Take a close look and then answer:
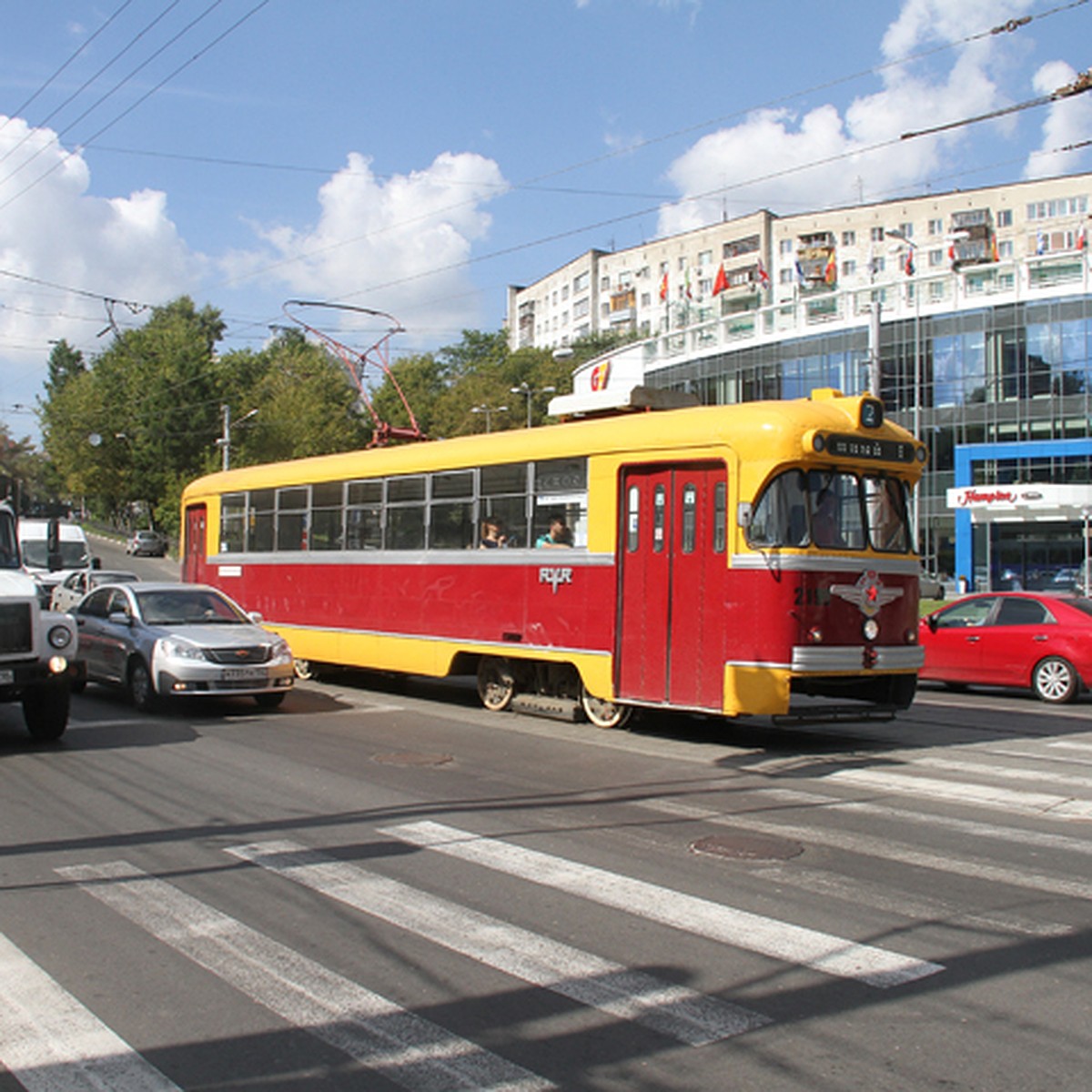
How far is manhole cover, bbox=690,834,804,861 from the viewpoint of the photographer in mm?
6824

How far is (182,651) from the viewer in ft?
43.8

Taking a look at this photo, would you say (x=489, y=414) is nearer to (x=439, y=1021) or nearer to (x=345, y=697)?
(x=345, y=697)

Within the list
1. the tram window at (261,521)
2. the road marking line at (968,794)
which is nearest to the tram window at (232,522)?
the tram window at (261,521)

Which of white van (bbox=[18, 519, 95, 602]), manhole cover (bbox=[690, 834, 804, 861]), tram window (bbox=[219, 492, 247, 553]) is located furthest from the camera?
white van (bbox=[18, 519, 95, 602])

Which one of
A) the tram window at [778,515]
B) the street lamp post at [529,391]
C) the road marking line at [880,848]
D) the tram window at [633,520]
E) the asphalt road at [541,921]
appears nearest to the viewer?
the asphalt road at [541,921]

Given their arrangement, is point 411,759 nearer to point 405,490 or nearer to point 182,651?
point 182,651

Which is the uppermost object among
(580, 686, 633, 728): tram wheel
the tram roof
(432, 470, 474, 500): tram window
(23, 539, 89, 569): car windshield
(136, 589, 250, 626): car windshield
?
the tram roof

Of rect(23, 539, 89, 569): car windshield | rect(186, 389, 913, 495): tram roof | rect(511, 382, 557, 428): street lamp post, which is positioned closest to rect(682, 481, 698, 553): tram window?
rect(186, 389, 913, 495): tram roof

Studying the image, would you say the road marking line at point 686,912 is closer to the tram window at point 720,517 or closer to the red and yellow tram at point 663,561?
the red and yellow tram at point 663,561

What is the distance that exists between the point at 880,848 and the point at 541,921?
2564 millimetres

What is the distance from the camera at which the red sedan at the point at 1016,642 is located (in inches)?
609

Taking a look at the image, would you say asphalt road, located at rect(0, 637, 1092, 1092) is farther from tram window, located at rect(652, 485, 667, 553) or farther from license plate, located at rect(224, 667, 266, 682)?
license plate, located at rect(224, 667, 266, 682)

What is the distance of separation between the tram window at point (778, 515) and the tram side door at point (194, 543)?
502 inches

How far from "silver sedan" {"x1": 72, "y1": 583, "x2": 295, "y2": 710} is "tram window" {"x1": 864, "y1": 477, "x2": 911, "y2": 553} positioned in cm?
694
